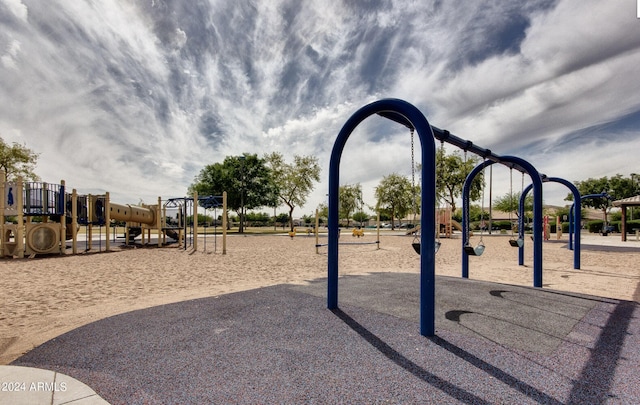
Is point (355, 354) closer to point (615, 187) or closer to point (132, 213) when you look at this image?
point (132, 213)

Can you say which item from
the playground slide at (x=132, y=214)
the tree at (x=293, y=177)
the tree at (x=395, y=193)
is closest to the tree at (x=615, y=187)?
the tree at (x=395, y=193)

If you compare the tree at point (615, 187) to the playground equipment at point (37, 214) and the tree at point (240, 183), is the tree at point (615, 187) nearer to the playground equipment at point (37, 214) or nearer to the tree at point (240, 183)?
the tree at point (240, 183)

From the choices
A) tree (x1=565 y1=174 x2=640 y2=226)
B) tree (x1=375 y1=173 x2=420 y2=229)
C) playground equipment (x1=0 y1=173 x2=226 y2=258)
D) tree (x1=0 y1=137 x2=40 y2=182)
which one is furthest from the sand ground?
tree (x1=565 y1=174 x2=640 y2=226)

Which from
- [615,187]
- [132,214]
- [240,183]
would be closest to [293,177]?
[240,183]

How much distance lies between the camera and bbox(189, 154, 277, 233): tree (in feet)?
124

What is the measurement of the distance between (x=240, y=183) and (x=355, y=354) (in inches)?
1438

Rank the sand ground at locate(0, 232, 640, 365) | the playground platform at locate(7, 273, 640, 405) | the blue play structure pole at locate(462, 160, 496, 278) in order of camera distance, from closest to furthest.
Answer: the playground platform at locate(7, 273, 640, 405) → the sand ground at locate(0, 232, 640, 365) → the blue play structure pole at locate(462, 160, 496, 278)

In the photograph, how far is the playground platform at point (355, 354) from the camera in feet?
7.97

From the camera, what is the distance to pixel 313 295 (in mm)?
5543

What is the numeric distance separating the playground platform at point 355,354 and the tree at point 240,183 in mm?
33722

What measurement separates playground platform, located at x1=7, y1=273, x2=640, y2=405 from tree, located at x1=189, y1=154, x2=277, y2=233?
111ft

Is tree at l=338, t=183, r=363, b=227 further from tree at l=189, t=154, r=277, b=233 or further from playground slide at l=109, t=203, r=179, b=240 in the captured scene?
playground slide at l=109, t=203, r=179, b=240

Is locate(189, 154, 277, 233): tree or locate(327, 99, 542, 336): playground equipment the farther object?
locate(189, 154, 277, 233): tree

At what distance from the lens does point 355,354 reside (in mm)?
3076
